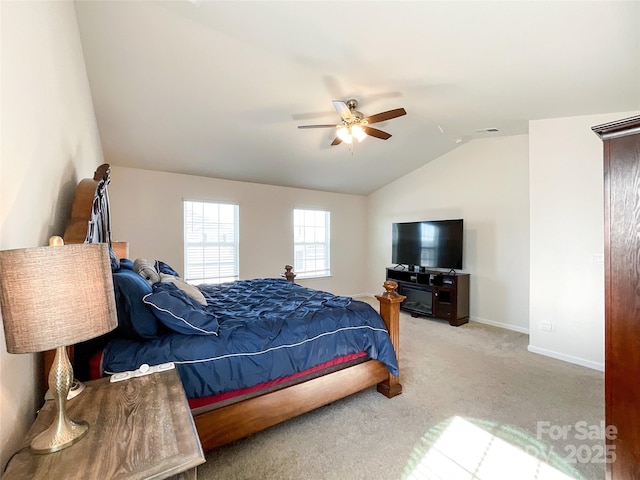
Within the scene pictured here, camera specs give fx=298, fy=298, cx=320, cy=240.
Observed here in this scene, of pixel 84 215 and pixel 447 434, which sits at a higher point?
pixel 84 215

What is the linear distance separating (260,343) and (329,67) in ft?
7.88

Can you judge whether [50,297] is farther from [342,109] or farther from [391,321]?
[342,109]

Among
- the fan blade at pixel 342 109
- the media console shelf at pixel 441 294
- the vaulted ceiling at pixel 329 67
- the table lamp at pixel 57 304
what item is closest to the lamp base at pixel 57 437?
the table lamp at pixel 57 304

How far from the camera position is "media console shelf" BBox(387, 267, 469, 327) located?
15.1ft

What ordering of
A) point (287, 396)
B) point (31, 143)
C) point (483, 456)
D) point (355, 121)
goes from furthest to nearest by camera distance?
1. point (355, 121)
2. point (287, 396)
3. point (483, 456)
4. point (31, 143)

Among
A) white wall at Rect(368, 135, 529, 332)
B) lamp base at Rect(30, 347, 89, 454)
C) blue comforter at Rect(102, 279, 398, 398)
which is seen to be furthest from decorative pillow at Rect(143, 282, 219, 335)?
white wall at Rect(368, 135, 529, 332)

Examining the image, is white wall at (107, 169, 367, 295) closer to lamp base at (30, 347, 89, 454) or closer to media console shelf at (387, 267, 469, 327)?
media console shelf at (387, 267, 469, 327)

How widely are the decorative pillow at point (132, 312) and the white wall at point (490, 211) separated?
4.64 metres

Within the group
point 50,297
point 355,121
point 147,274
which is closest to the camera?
point 50,297

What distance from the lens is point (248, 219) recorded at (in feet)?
17.4

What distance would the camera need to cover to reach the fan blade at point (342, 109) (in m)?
2.60

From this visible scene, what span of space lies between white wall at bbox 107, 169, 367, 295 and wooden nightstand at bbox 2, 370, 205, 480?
3574 millimetres

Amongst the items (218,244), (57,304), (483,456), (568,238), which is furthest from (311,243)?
(57,304)

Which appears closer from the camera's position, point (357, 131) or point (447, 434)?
point (447, 434)
